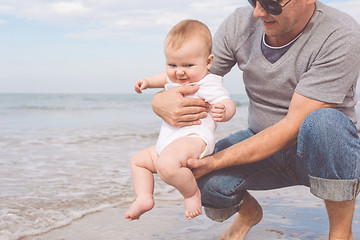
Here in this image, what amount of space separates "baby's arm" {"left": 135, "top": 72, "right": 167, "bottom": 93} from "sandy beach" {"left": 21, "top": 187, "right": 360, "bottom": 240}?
1.10m

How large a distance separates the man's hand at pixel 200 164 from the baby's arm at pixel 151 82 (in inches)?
21.7

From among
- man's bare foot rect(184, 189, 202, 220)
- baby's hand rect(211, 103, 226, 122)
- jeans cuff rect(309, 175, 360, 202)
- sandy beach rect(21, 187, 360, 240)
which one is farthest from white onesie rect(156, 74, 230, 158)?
sandy beach rect(21, 187, 360, 240)

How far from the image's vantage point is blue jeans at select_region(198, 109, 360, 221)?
2252 mm

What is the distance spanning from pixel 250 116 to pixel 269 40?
538 mm

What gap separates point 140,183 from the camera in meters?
2.36

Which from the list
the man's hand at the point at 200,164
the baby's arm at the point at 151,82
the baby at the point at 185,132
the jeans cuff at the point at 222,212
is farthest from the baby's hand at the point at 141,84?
the jeans cuff at the point at 222,212

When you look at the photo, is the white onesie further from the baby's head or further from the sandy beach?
the sandy beach

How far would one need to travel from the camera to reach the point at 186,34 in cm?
228

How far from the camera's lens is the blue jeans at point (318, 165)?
2252 millimetres

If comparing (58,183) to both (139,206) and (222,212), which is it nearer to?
(222,212)

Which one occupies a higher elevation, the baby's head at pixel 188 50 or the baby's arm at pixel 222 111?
the baby's head at pixel 188 50

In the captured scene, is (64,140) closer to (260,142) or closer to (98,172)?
(98,172)

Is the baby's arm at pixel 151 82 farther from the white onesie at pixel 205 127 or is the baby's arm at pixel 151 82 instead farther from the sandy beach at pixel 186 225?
the sandy beach at pixel 186 225

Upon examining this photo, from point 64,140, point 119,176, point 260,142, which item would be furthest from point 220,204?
point 64,140
